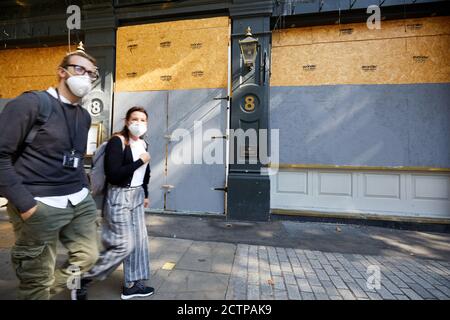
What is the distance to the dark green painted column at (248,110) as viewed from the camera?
527 cm

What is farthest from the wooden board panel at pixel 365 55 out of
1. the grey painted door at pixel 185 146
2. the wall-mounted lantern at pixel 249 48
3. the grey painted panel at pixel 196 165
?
the grey painted door at pixel 185 146

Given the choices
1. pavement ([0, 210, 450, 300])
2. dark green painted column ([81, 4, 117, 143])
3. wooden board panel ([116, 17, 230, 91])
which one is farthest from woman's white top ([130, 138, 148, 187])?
dark green painted column ([81, 4, 117, 143])

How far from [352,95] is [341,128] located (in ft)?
2.35

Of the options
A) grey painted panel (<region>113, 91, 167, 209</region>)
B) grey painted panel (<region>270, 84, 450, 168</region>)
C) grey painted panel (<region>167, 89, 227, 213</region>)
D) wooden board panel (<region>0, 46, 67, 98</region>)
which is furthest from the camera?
wooden board panel (<region>0, 46, 67, 98</region>)

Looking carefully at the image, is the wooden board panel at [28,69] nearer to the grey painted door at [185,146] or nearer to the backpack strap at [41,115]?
the grey painted door at [185,146]

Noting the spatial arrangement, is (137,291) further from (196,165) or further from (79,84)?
(196,165)

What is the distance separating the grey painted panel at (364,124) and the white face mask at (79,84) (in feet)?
13.7

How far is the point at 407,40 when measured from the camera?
200 inches

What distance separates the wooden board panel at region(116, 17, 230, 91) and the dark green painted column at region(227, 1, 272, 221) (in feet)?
1.09

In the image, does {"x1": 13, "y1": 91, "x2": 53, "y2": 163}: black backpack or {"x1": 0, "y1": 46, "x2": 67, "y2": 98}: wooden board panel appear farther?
{"x1": 0, "y1": 46, "x2": 67, "y2": 98}: wooden board panel

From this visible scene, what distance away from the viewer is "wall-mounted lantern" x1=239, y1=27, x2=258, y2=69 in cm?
487

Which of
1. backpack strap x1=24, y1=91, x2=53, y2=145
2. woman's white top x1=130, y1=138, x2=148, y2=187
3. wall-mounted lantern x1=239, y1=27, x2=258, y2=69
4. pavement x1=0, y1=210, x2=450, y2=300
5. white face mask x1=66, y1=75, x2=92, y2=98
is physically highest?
wall-mounted lantern x1=239, y1=27, x2=258, y2=69

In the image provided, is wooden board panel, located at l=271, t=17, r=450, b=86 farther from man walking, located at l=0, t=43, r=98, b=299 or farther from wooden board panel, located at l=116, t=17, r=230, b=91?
man walking, located at l=0, t=43, r=98, b=299
